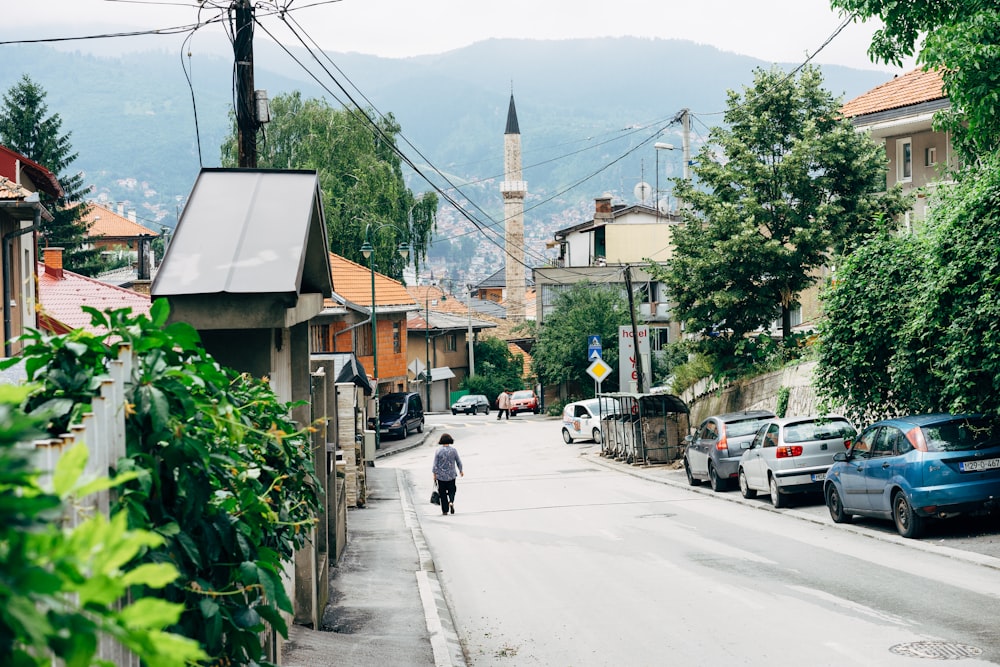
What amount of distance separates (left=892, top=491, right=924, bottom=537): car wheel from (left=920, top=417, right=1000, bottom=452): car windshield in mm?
892

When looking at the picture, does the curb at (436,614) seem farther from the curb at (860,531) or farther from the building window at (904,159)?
the building window at (904,159)

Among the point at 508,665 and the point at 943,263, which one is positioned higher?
the point at 943,263

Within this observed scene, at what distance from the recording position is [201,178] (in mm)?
8250

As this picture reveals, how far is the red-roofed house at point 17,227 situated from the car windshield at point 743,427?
1521cm

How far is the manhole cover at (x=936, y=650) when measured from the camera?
29.9 ft

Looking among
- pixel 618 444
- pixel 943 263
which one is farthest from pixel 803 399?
pixel 943 263

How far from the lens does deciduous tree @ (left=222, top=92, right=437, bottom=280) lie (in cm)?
5281

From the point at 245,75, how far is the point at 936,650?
10.9 m

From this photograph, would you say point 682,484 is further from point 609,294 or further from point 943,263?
Answer: point 609,294

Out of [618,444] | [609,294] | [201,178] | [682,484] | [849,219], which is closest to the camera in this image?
[201,178]

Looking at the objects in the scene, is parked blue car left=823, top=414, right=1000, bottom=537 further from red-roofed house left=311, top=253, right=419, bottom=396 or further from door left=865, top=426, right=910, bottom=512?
red-roofed house left=311, top=253, right=419, bottom=396

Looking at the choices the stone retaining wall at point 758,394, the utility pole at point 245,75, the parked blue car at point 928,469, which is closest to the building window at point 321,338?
the stone retaining wall at point 758,394

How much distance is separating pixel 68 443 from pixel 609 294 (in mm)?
57853

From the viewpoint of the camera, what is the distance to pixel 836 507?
1823 cm
